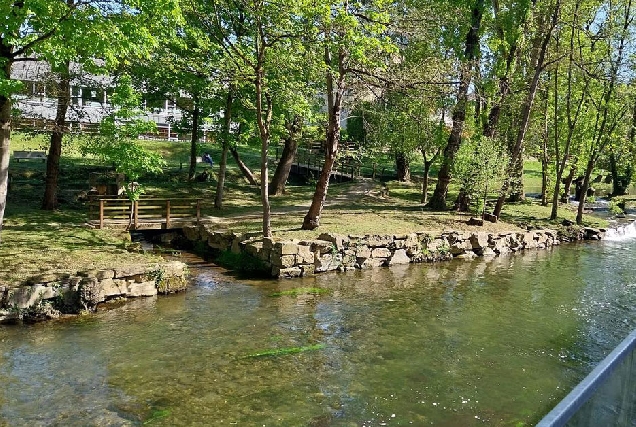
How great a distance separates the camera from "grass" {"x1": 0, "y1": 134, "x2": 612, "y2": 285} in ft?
44.2

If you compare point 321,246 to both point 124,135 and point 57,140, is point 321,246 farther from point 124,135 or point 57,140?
point 57,140

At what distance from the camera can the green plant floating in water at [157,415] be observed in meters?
7.32

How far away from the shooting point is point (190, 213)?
2114 cm

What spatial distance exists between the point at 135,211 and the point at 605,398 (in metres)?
16.0

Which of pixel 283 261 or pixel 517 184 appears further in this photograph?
pixel 517 184

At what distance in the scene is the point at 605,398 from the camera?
3.71 metres

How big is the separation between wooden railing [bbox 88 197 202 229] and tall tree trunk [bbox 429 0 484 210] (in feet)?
37.5

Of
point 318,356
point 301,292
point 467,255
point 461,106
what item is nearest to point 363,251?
point 301,292

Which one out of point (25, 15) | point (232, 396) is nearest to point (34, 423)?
point (232, 396)

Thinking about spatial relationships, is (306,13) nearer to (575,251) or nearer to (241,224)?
(241,224)

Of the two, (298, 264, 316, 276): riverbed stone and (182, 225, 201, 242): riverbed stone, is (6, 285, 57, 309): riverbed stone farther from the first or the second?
(182, 225, 201, 242): riverbed stone

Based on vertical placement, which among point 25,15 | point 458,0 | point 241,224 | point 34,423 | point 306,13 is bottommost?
point 34,423


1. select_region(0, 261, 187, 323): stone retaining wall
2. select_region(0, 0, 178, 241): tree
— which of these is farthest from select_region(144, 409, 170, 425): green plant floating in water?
select_region(0, 0, 178, 241): tree

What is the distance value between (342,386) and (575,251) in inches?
678
